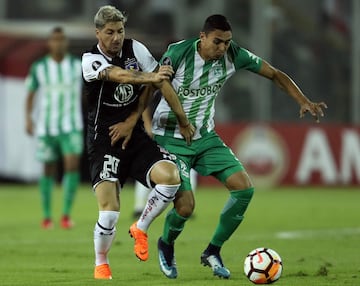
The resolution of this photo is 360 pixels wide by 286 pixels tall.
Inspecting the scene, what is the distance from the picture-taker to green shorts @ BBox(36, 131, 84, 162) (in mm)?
14859

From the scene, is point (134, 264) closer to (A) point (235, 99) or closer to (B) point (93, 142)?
(B) point (93, 142)

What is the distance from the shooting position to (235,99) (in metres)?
24.2

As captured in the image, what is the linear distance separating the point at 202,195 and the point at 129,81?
1161 cm

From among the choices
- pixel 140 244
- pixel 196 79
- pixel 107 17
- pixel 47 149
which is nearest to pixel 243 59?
pixel 196 79

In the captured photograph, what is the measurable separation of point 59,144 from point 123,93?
5812 mm

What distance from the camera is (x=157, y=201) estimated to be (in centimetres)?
935

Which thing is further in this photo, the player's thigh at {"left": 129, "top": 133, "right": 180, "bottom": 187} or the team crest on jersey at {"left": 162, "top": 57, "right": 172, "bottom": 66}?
the team crest on jersey at {"left": 162, "top": 57, "right": 172, "bottom": 66}

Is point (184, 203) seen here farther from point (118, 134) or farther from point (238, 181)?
point (118, 134)

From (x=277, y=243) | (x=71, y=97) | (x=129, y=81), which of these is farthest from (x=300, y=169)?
(x=129, y=81)

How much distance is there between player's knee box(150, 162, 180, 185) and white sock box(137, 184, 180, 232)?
1.5 inches

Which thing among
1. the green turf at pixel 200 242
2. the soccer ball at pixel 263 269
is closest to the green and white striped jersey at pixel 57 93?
the green turf at pixel 200 242

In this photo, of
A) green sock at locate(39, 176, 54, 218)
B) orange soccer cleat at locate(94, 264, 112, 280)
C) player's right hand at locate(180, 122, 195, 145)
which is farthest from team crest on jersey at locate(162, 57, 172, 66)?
green sock at locate(39, 176, 54, 218)

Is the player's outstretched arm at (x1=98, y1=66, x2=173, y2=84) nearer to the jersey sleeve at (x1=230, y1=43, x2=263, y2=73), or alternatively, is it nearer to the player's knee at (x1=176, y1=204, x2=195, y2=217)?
the jersey sleeve at (x1=230, y1=43, x2=263, y2=73)

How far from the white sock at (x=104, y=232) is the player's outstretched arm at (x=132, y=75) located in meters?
1.06
